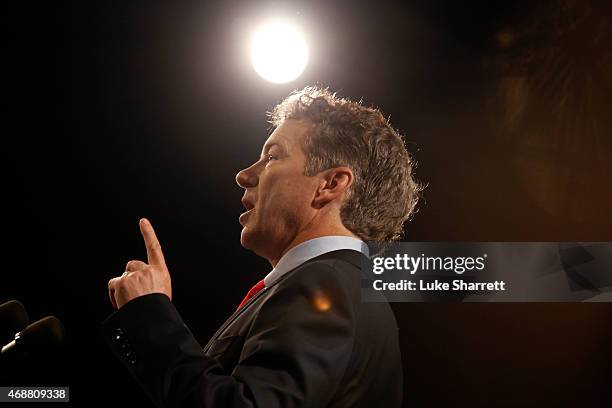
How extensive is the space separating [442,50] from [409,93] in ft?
0.78

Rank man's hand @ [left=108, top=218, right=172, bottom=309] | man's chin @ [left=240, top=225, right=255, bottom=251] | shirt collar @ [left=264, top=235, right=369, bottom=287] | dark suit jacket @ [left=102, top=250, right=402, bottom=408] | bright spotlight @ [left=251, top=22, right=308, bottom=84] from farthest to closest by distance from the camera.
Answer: bright spotlight @ [left=251, top=22, right=308, bottom=84] < man's chin @ [left=240, top=225, right=255, bottom=251] < shirt collar @ [left=264, top=235, right=369, bottom=287] < man's hand @ [left=108, top=218, right=172, bottom=309] < dark suit jacket @ [left=102, top=250, right=402, bottom=408]

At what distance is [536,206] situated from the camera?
112 inches

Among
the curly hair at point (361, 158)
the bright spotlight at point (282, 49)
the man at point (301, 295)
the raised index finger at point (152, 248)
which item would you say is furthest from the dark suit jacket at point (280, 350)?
the bright spotlight at point (282, 49)

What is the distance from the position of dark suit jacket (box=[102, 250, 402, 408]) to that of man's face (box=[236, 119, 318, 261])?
6.7 inches

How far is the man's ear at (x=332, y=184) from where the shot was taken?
1257mm

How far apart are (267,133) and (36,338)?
210 centimetres

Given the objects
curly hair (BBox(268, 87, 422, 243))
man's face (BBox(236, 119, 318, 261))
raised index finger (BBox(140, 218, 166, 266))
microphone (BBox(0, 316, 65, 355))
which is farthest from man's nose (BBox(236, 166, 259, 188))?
microphone (BBox(0, 316, 65, 355))

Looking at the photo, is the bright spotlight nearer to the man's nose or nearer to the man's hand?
the man's nose

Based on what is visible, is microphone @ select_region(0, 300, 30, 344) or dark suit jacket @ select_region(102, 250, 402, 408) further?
microphone @ select_region(0, 300, 30, 344)

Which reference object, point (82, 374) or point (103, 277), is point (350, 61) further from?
point (82, 374)

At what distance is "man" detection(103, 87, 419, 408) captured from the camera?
2.94ft

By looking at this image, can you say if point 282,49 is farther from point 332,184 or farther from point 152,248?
point 152,248

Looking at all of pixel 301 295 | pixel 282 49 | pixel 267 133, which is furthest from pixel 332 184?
pixel 267 133

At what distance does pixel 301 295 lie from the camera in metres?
0.97
